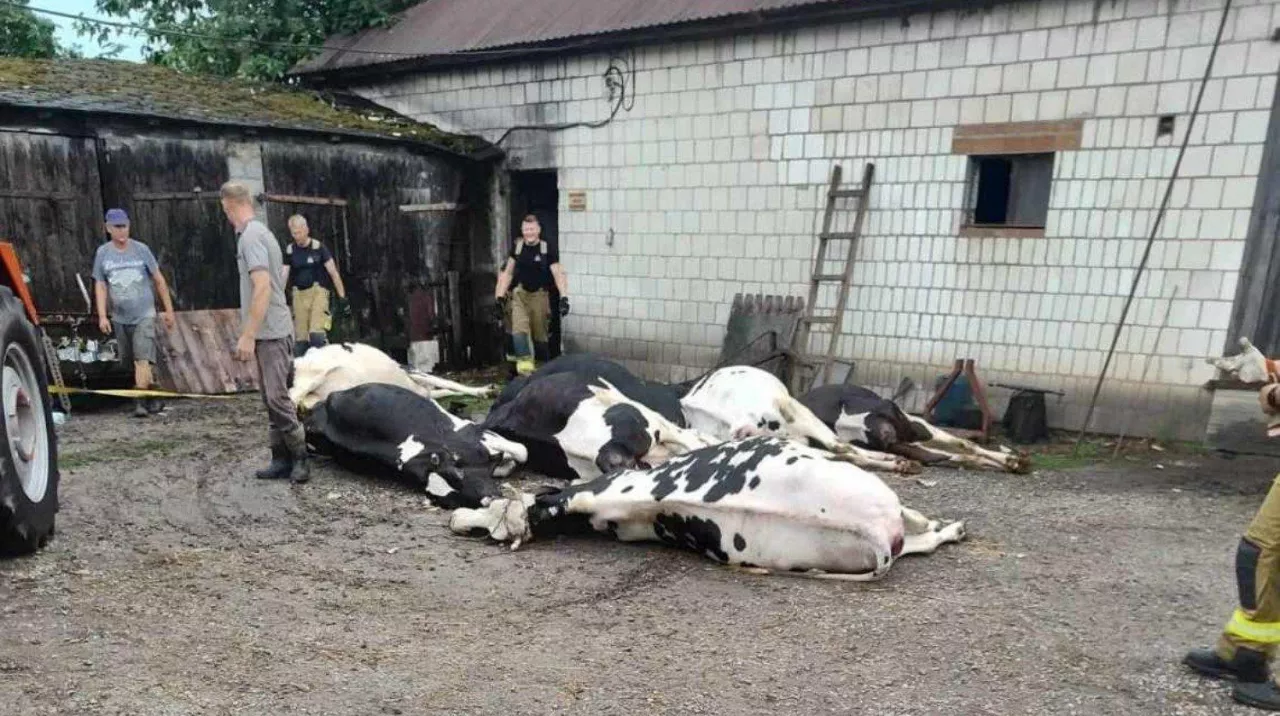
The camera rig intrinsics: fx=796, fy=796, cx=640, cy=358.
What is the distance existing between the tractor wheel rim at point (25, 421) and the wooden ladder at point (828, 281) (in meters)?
6.26

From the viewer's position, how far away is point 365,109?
11.9 m

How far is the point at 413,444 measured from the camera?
209 inches

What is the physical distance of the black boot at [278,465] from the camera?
5512mm

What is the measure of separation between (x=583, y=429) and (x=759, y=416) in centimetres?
139

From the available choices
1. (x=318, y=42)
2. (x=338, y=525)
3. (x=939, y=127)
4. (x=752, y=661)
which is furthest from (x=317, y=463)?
(x=318, y=42)

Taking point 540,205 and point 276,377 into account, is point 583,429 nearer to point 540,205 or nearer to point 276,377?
point 276,377

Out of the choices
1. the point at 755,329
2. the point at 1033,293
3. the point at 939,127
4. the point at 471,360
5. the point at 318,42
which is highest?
the point at 318,42

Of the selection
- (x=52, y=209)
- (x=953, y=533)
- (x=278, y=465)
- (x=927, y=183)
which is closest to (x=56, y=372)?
(x=278, y=465)

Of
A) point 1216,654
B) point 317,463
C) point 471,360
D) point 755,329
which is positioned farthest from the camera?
point 471,360

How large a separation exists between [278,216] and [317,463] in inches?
177

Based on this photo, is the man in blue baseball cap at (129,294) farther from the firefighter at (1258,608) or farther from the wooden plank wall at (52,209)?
the firefighter at (1258,608)

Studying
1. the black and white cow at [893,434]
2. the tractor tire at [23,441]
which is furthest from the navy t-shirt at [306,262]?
the black and white cow at [893,434]

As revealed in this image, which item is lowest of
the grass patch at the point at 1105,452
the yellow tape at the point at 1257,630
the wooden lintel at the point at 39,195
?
the grass patch at the point at 1105,452

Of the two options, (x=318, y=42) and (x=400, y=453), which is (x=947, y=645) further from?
(x=318, y=42)
